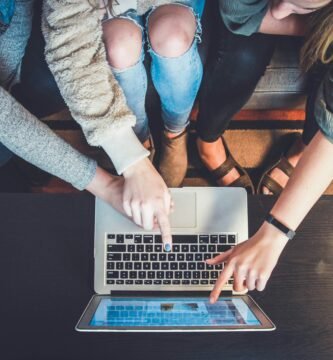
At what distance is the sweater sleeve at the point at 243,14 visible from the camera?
38.1 inches

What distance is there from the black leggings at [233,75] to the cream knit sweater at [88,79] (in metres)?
Answer: 0.32

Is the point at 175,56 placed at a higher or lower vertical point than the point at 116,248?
higher

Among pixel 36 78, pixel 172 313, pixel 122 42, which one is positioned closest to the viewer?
pixel 172 313

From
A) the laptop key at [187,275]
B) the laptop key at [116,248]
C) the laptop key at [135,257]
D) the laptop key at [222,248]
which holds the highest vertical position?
the laptop key at [222,248]

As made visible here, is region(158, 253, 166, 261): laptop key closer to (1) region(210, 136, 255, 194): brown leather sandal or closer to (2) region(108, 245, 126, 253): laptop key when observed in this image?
(2) region(108, 245, 126, 253): laptop key

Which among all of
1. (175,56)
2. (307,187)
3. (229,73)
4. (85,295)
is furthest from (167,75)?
(85,295)

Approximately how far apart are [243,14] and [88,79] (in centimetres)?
36

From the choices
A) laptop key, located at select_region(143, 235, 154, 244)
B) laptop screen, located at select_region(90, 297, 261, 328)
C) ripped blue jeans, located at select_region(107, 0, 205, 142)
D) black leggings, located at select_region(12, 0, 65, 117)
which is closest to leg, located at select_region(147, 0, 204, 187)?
ripped blue jeans, located at select_region(107, 0, 205, 142)

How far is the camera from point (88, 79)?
0.87 meters

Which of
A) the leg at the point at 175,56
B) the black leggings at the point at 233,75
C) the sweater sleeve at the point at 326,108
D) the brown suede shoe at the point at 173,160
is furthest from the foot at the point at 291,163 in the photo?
the sweater sleeve at the point at 326,108

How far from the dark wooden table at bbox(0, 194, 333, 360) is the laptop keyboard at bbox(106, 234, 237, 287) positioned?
54 mm

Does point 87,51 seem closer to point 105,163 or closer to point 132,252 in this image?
point 132,252

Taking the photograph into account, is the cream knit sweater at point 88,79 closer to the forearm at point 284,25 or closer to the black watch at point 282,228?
the black watch at point 282,228

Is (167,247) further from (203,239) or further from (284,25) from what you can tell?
(284,25)
